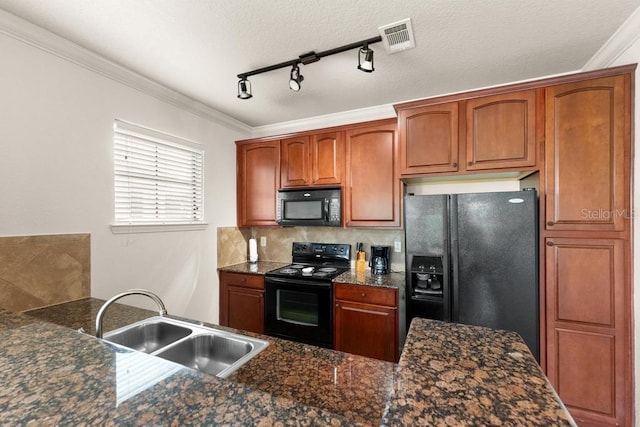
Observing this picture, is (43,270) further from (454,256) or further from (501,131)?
(501,131)

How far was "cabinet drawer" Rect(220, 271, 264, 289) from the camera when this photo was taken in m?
2.77

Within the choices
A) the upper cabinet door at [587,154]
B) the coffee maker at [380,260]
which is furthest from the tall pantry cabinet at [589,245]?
the coffee maker at [380,260]

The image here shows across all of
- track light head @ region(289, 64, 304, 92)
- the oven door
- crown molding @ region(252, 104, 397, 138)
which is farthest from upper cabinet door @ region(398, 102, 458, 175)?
the oven door

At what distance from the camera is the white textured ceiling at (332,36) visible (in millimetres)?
1455

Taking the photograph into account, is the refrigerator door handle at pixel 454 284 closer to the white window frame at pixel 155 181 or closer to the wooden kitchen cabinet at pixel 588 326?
the wooden kitchen cabinet at pixel 588 326

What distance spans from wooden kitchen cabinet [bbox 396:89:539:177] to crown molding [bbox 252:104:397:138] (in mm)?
542

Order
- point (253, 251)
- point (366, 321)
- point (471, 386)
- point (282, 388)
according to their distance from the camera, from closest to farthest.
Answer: point (471, 386) → point (282, 388) → point (366, 321) → point (253, 251)

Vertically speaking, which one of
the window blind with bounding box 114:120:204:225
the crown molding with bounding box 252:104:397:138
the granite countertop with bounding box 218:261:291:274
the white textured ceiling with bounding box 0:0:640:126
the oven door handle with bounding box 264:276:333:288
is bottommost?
the oven door handle with bounding box 264:276:333:288

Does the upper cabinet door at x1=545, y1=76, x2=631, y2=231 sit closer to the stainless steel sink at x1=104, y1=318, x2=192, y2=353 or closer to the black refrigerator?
the black refrigerator

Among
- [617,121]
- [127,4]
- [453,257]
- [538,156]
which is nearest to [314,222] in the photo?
[453,257]

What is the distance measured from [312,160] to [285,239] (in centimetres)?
101

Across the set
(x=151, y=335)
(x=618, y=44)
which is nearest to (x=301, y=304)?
(x=151, y=335)

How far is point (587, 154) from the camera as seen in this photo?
178cm

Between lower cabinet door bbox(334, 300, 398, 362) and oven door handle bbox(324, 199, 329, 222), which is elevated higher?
oven door handle bbox(324, 199, 329, 222)
